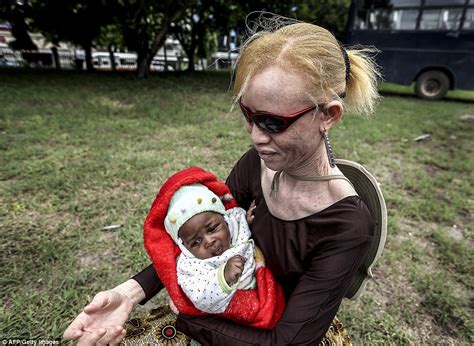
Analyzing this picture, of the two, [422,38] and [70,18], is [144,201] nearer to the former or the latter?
[422,38]

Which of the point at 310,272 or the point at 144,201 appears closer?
the point at 310,272

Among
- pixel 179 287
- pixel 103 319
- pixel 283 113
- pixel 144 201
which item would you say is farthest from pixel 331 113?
pixel 144 201

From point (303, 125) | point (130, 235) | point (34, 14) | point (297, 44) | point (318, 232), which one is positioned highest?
point (34, 14)

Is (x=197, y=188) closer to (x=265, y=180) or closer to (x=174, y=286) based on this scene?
(x=265, y=180)

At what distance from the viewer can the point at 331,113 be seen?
1.19m

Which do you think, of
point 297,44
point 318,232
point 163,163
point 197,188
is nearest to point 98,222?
point 163,163

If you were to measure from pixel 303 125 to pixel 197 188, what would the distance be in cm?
61

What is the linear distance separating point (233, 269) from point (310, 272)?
1.00 feet

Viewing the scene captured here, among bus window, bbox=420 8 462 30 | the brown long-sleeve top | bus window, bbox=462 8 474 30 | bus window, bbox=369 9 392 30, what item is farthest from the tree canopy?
the brown long-sleeve top

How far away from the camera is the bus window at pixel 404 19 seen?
36.7 ft

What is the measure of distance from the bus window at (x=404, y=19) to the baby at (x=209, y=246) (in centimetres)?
1238

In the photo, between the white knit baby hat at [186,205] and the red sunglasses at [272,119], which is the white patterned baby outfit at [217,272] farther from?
the red sunglasses at [272,119]

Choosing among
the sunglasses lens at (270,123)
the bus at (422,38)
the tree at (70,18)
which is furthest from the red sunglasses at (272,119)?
the tree at (70,18)

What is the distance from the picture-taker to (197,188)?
1.55 m
